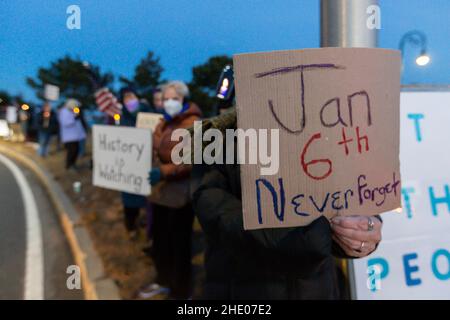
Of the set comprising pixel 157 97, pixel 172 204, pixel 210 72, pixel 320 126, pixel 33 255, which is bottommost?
pixel 33 255

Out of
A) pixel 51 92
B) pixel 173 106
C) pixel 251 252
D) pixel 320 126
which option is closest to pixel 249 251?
pixel 251 252

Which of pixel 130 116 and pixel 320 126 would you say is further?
pixel 130 116

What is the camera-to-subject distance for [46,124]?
34.7 feet

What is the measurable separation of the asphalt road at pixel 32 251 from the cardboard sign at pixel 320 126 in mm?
2728

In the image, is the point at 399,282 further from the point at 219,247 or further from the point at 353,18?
the point at 353,18

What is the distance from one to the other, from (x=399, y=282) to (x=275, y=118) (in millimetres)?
1275

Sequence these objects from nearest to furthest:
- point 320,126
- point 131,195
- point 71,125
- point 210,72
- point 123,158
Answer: point 320,126
point 210,72
point 123,158
point 131,195
point 71,125

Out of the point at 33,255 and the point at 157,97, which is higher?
the point at 157,97

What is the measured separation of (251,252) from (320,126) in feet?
1.87

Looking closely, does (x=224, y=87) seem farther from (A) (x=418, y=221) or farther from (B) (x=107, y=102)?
(B) (x=107, y=102)

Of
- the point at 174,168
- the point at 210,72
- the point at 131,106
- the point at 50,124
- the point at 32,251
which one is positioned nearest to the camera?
the point at 210,72

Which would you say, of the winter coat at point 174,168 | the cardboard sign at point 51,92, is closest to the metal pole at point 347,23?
the winter coat at point 174,168

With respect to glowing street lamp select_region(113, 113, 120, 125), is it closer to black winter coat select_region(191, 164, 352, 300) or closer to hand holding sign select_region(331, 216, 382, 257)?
black winter coat select_region(191, 164, 352, 300)

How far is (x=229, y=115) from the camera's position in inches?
54.9
